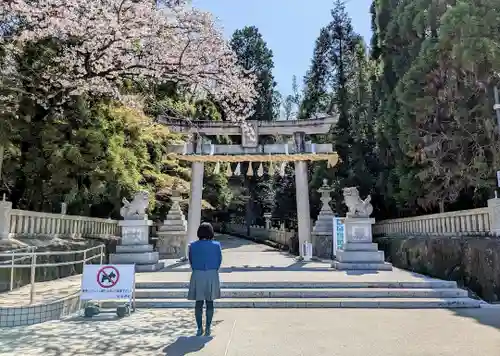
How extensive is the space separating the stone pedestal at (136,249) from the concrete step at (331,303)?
11.7 ft

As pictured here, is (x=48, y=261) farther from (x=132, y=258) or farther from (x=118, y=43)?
(x=118, y=43)

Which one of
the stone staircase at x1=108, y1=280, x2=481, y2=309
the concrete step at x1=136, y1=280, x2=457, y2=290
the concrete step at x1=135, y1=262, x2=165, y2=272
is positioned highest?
the concrete step at x1=135, y1=262, x2=165, y2=272

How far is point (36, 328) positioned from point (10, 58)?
749cm

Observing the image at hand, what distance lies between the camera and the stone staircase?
7637mm

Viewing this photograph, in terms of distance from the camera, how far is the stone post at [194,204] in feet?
48.5

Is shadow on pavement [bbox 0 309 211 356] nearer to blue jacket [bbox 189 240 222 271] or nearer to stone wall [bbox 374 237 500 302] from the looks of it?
blue jacket [bbox 189 240 222 271]

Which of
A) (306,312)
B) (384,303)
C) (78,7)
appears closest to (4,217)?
(78,7)

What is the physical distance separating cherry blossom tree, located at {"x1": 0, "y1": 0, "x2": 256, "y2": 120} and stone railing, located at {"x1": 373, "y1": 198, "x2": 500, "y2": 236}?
7.20 m

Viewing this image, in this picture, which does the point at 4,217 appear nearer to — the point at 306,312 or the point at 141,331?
the point at 141,331

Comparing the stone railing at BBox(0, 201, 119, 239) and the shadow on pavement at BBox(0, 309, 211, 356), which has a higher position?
the stone railing at BBox(0, 201, 119, 239)

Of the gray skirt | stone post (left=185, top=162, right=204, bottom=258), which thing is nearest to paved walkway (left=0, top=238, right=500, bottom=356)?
the gray skirt

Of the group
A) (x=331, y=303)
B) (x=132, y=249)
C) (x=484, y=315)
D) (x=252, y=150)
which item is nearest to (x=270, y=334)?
(x=331, y=303)

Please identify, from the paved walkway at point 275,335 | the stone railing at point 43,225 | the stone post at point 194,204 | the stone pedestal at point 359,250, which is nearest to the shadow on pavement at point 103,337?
the paved walkway at point 275,335

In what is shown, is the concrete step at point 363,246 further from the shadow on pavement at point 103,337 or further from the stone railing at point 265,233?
the stone railing at point 265,233
